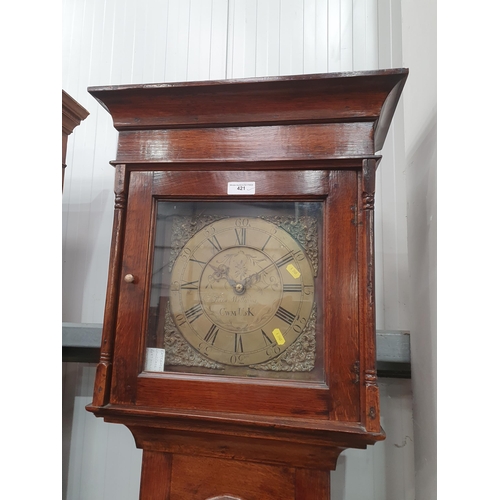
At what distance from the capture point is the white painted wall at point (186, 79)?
1.09 m

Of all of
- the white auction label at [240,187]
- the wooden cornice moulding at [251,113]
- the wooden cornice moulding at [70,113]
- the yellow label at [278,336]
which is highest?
the wooden cornice moulding at [70,113]

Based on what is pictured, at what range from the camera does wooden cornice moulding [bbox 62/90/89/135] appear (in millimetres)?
1093

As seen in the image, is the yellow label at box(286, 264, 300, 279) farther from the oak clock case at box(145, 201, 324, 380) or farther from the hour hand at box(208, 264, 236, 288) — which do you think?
the hour hand at box(208, 264, 236, 288)

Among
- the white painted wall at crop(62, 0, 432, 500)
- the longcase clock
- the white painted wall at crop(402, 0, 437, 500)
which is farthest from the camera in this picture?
the white painted wall at crop(62, 0, 432, 500)

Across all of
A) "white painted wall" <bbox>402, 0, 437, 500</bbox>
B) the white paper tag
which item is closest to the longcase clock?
the white paper tag

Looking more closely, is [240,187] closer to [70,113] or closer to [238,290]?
[238,290]

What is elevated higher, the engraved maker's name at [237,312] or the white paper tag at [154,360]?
the engraved maker's name at [237,312]

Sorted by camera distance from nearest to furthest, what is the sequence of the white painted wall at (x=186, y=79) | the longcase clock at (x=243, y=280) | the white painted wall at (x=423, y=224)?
the longcase clock at (x=243, y=280)
the white painted wall at (x=423, y=224)
the white painted wall at (x=186, y=79)

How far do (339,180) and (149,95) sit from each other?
0.45m

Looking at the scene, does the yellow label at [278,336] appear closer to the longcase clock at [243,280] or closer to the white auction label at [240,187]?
the longcase clock at [243,280]

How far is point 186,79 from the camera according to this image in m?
1.36

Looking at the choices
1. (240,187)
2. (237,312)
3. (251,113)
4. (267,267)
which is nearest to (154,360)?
(237,312)

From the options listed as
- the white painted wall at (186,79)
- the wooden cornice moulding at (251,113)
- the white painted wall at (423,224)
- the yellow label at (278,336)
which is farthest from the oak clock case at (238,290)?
the white painted wall at (186,79)

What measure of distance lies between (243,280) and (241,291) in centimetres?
2
